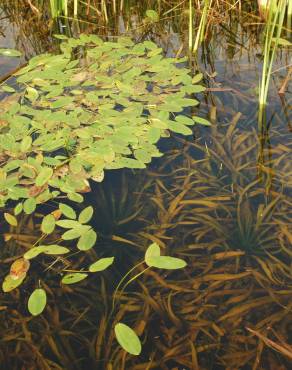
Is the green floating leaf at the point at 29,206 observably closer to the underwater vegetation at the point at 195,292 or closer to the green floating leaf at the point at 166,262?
the underwater vegetation at the point at 195,292

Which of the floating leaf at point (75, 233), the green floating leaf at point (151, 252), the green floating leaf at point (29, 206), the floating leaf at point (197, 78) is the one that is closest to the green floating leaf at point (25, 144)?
the green floating leaf at point (29, 206)

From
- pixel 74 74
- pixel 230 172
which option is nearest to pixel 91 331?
pixel 230 172

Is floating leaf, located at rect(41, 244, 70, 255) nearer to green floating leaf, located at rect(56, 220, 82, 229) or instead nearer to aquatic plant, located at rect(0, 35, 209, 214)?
green floating leaf, located at rect(56, 220, 82, 229)

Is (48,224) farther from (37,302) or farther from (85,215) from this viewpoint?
(37,302)

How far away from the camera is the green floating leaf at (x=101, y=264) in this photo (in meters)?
1.39

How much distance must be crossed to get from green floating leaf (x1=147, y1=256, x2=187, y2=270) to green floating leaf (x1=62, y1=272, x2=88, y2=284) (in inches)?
8.4

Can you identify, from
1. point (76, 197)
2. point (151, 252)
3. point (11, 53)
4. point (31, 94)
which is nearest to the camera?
point (151, 252)

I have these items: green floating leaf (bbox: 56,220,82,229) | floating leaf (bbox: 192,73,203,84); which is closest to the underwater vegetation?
green floating leaf (bbox: 56,220,82,229)

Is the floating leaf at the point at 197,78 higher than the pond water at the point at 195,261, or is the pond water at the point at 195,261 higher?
the floating leaf at the point at 197,78

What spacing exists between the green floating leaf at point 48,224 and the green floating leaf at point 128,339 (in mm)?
472

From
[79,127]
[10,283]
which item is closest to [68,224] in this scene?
[10,283]

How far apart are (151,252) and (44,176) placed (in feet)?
1.93

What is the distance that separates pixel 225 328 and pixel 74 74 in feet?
5.49

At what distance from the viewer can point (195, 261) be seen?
144cm
